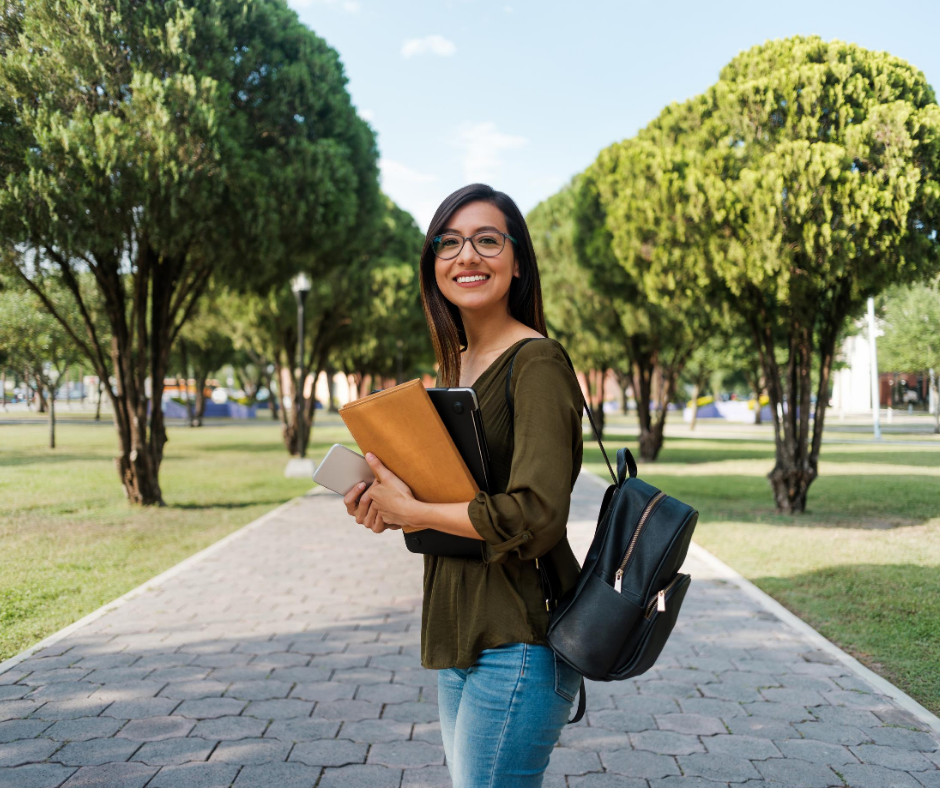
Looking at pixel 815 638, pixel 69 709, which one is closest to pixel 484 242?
pixel 69 709

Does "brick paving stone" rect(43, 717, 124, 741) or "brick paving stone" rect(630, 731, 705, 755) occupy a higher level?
"brick paving stone" rect(43, 717, 124, 741)

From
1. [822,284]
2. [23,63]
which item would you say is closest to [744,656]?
[822,284]

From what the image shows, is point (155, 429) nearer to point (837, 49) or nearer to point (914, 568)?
point (914, 568)

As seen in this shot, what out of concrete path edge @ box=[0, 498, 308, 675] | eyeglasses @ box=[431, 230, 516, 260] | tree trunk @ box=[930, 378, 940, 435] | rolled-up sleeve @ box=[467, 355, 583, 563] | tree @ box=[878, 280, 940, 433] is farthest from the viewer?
tree trunk @ box=[930, 378, 940, 435]

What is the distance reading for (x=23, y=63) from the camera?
696 cm

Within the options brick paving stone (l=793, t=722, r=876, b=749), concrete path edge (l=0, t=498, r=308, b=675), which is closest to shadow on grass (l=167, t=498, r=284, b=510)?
concrete path edge (l=0, t=498, r=308, b=675)

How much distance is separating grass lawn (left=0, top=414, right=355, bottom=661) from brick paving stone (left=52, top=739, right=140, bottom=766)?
5.06 ft

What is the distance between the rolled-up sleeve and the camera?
1.51m

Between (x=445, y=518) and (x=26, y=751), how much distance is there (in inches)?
119

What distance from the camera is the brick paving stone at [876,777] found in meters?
3.33

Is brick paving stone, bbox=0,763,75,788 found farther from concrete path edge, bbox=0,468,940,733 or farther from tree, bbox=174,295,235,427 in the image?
tree, bbox=174,295,235,427

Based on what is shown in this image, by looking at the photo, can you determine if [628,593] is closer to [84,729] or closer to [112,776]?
[112,776]

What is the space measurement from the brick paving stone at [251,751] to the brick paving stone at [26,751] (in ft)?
2.39

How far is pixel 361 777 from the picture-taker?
3428mm
